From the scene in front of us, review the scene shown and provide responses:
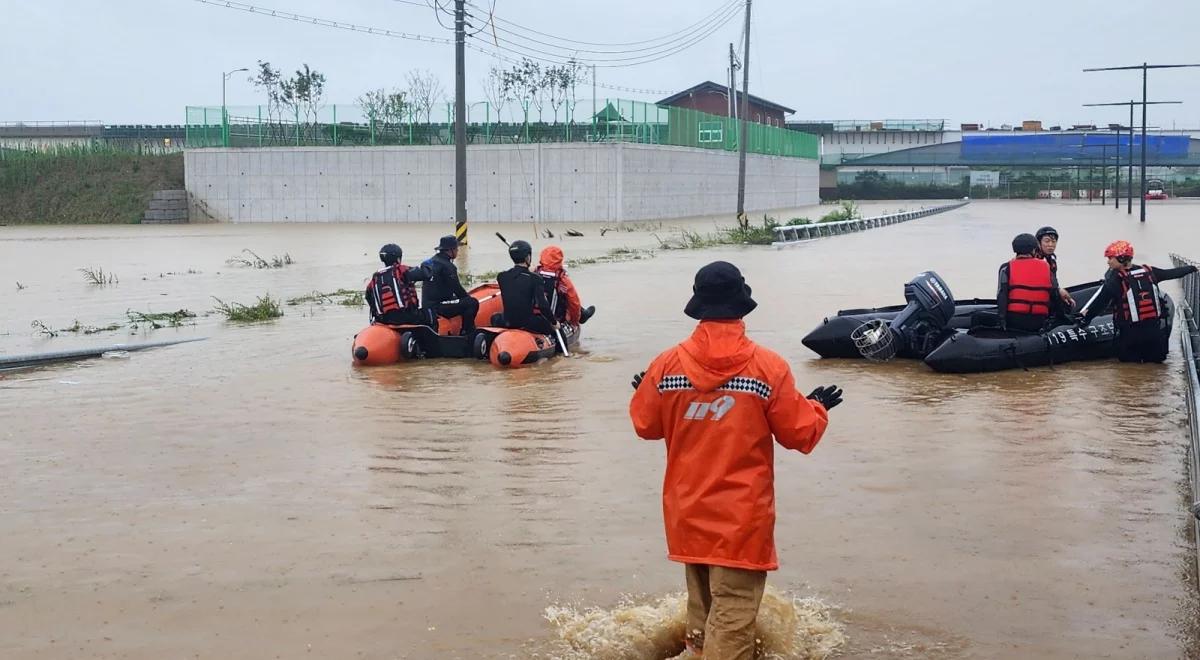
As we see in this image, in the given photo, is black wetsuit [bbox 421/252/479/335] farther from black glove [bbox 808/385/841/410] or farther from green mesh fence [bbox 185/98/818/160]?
green mesh fence [bbox 185/98/818/160]

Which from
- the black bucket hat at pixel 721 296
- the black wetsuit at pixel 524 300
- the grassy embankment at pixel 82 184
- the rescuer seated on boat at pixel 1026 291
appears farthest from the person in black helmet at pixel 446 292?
the grassy embankment at pixel 82 184

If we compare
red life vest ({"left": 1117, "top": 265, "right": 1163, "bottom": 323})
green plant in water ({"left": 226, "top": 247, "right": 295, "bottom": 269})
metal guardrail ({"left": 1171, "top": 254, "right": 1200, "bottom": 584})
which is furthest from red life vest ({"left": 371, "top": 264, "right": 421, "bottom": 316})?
green plant in water ({"left": 226, "top": 247, "right": 295, "bottom": 269})

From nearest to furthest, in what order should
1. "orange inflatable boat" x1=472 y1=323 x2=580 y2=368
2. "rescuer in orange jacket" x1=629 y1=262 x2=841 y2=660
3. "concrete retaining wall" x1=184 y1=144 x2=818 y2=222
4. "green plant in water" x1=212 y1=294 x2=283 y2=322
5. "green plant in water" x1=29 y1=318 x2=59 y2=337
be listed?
"rescuer in orange jacket" x1=629 y1=262 x2=841 y2=660
"orange inflatable boat" x1=472 y1=323 x2=580 y2=368
"green plant in water" x1=29 y1=318 x2=59 y2=337
"green plant in water" x1=212 y1=294 x2=283 y2=322
"concrete retaining wall" x1=184 y1=144 x2=818 y2=222

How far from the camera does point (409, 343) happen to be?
1401 cm

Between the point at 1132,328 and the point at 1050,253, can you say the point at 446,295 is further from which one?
the point at 1132,328

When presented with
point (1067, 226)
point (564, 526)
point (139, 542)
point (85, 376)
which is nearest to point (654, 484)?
point (564, 526)

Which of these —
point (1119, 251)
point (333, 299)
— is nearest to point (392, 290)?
point (1119, 251)

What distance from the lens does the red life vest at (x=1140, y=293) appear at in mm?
12570

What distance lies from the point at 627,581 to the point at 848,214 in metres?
44.6

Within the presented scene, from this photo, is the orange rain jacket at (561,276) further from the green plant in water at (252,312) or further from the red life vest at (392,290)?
the green plant in water at (252,312)

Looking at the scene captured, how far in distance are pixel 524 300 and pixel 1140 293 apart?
6171 mm

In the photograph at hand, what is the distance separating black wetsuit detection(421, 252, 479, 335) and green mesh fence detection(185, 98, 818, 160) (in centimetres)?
3938

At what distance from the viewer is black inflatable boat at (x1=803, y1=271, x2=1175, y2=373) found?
500 inches

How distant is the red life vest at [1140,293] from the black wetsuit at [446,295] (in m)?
6.70
